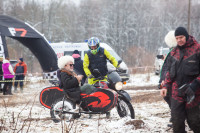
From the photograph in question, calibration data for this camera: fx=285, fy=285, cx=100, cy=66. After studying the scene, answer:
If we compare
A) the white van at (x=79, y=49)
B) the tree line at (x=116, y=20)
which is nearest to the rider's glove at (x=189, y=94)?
the white van at (x=79, y=49)

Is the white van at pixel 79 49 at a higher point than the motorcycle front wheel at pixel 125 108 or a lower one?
higher

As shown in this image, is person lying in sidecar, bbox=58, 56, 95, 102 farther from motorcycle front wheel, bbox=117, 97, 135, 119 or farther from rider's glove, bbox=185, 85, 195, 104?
rider's glove, bbox=185, 85, 195, 104

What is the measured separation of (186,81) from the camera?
3.79m

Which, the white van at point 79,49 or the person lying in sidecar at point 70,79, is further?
the white van at point 79,49

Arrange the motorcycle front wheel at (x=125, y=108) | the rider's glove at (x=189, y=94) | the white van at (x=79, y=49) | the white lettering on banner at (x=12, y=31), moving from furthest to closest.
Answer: the white van at (x=79, y=49) → the white lettering on banner at (x=12, y=31) → the motorcycle front wheel at (x=125, y=108) → the rider's glove at (x=189, y=94)

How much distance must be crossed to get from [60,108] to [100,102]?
88 centimetres

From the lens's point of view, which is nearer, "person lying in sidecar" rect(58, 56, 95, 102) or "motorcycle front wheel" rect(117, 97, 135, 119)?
"person lying in sidecar" rect(58, 56, 95, 102)

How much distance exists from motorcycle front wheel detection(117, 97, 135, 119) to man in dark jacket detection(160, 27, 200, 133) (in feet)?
5.86

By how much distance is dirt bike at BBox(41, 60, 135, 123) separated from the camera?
18.2 feet

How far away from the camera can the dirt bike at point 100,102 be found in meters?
5.54

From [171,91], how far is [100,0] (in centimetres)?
4227

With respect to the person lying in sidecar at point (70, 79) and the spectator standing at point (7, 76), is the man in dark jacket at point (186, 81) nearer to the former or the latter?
→ the person lying in sidecar at point (70, 79)

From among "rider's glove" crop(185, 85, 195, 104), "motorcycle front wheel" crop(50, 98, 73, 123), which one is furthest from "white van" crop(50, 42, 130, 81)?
"rider's glove" crop(185, 85, 195, 104)

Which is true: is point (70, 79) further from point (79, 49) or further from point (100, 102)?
point (79, 49)
